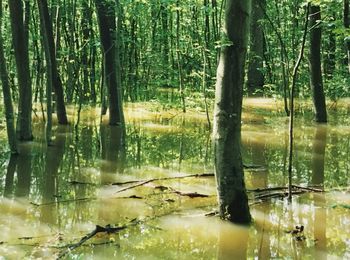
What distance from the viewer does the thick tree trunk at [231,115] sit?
6.86 metres

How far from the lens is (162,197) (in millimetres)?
8273

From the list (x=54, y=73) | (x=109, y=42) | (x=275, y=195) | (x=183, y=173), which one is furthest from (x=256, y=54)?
(x=275, y=195)

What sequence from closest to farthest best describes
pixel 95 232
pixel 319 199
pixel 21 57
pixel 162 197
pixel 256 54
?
pixel 95 232, pixel 319 199, pixel 162 197, pixel 21 57, pixel 256 54

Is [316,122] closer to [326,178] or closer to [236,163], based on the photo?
[326,178]

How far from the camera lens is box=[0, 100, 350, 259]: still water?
6234 millimetres

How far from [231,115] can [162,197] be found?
2117 millimetres

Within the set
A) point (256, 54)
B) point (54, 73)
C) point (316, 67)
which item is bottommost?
point (54, 73)

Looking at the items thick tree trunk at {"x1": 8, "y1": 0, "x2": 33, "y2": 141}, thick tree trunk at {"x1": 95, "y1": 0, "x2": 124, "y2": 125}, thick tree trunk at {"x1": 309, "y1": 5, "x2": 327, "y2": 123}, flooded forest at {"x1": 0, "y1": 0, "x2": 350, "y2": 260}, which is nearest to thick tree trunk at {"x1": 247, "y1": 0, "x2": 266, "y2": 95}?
flooded forest at {"x1": 0, "y1": 0, "x2": 350, "y2": 260}

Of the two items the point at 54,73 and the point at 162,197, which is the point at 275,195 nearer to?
the point at 162,197

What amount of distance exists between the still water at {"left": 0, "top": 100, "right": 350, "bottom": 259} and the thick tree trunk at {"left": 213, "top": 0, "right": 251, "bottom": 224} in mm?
369

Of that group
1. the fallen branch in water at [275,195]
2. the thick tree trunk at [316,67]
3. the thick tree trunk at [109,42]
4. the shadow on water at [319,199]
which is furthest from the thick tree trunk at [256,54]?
the fallen branch in water at [275,195]

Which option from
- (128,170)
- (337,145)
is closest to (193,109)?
(337,145)

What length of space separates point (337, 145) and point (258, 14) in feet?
39.1

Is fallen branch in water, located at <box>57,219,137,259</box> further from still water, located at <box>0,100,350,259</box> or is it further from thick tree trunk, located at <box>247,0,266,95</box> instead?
thick tree trunk, located at <box>247,0,266,95</box>
